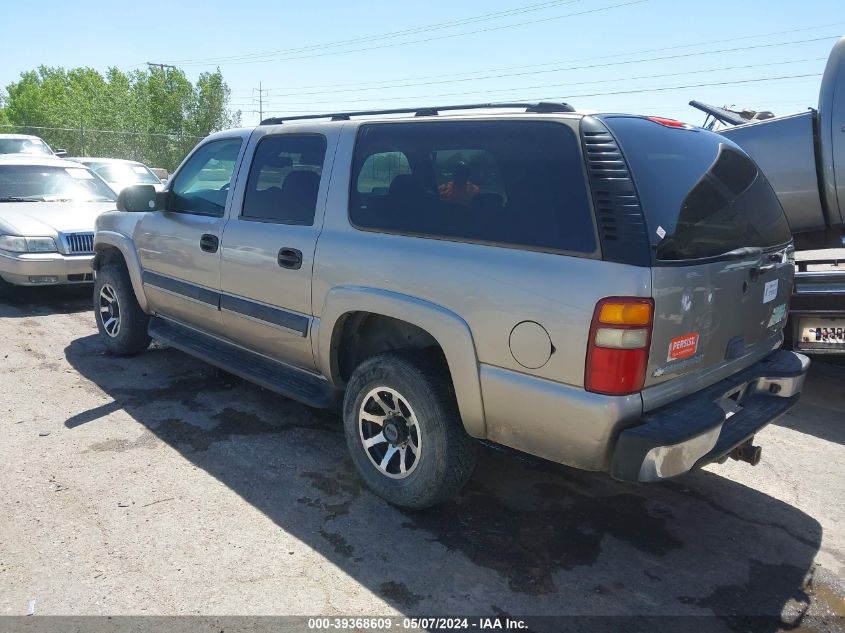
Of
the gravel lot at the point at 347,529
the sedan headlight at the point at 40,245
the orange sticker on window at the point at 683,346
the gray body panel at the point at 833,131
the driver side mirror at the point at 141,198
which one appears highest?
the gray body panel at the point at 833,131

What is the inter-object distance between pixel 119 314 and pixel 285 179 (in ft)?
8.34

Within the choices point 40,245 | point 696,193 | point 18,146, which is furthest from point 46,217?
point 18,146

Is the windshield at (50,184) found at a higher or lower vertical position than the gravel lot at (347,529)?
higher

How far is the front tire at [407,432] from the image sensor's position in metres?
3.12

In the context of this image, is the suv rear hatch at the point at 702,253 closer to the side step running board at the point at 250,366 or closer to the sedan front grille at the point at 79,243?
the side step running board at the point at 250,366

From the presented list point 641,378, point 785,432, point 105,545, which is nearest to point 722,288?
point 641,378

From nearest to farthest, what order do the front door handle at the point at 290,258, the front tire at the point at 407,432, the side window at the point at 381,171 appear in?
the front tire at the point at 407,432 → the side window at the point at 381,171 → the front door handle at the point at 290,258

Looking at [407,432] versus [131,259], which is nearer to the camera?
[407,432]

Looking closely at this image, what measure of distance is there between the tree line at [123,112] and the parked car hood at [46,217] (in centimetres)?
2271

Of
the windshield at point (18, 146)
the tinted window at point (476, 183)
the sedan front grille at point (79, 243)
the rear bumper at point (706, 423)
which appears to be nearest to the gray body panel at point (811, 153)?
the rear bumper at point (706, 423)

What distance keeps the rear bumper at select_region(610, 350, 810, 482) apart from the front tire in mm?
819

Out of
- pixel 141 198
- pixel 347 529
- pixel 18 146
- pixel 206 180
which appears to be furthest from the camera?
pixel 18 146

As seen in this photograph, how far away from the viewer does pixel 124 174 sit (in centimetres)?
1295

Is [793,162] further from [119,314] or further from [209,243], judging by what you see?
[119,314]
